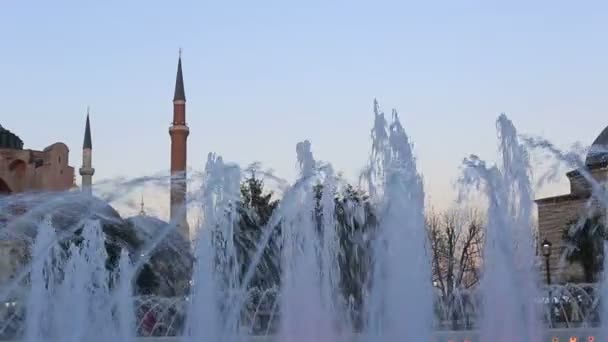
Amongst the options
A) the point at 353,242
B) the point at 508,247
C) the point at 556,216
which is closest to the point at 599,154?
the point at 556,216

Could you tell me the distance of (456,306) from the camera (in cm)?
2003

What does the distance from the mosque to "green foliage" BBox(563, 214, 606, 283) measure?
41.3ft

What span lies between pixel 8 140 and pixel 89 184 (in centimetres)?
1401

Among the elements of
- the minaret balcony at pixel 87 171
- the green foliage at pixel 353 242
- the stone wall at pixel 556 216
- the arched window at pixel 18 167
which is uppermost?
the minaret balcony at pixel 87 171

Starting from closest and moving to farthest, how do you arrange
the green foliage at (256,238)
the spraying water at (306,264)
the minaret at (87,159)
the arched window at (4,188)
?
the spraying water at (306,264), the green foliage at (256,238), the arched window at (4,188), the minaret at (87,159)

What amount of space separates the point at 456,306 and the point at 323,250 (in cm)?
767

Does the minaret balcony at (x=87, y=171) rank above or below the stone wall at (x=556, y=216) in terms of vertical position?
above

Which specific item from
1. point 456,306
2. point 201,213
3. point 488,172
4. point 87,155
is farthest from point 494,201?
point 87,155

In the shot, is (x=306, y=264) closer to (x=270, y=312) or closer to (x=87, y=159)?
(x=270, y=312)

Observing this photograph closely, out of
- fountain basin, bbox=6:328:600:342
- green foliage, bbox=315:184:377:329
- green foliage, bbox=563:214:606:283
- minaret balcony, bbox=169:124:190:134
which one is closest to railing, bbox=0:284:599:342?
green foliage, bbox=315:184:377:329

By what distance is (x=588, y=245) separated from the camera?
29.9m

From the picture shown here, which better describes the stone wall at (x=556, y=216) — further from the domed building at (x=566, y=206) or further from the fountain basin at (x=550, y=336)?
the fountain basin at (x=550, y=336)

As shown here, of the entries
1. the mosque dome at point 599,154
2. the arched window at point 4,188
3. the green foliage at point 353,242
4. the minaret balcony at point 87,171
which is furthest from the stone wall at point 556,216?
the minaret balcony at point 87,171

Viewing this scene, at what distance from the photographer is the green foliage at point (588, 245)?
94.9 feet
